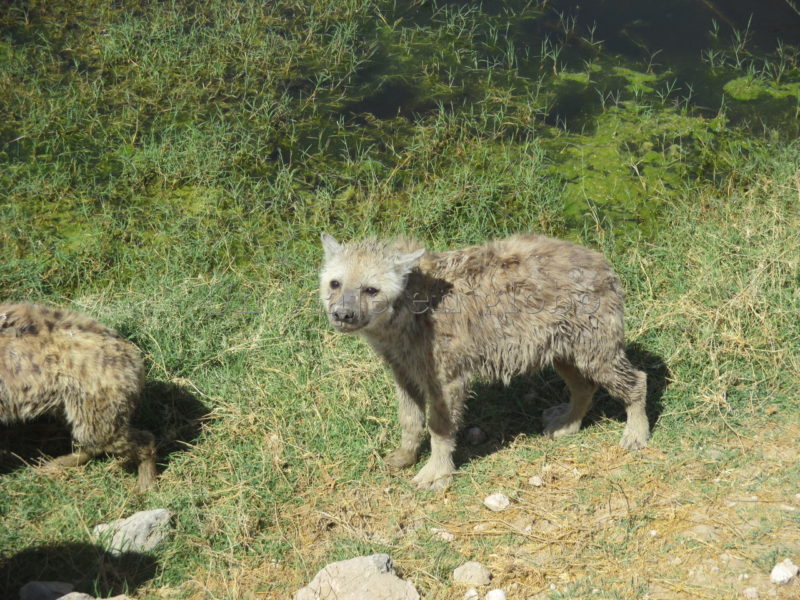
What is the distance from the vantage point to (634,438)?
17.8ft

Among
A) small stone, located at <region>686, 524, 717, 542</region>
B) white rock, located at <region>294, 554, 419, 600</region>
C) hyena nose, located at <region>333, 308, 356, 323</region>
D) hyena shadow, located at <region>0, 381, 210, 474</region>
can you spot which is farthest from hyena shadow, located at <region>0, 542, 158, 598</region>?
small stone, located at <region>686, 524, 717, 542</region>

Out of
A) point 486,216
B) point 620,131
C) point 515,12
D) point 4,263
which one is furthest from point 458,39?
point 4,263

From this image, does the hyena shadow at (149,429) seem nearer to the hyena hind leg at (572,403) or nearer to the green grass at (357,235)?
the green grass at (357,235)

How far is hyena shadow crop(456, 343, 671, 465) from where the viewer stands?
5715 millimetres

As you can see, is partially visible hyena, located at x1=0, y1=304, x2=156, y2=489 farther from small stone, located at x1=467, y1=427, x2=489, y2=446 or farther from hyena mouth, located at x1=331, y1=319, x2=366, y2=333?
small stone, located at x1=467, y1=427, x2=489, y2=446

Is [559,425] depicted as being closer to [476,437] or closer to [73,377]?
[476,437]

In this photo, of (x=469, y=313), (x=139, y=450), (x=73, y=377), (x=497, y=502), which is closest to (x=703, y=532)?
(x=497, y=502)

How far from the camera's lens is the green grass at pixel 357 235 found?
4.73 meters

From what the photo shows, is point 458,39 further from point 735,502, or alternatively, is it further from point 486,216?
point 735,502

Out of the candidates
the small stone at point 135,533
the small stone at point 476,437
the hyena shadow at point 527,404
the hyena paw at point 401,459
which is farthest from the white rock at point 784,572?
the small stone at point 135,533

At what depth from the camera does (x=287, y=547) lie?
4820 millimetres

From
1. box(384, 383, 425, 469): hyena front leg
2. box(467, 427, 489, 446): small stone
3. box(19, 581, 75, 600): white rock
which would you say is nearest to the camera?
box(19, 581, 75, 600): white rock

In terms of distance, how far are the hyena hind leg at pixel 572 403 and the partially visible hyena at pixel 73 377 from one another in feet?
8.21

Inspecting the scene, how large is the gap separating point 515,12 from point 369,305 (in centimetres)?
560
